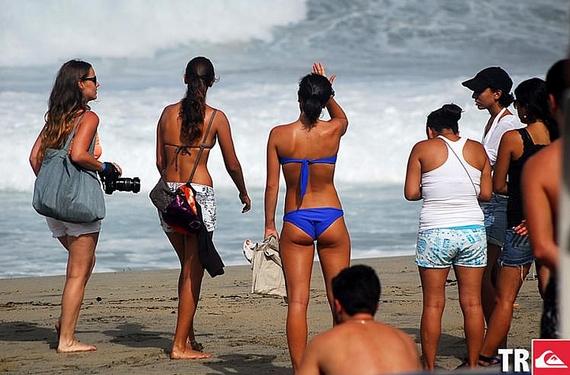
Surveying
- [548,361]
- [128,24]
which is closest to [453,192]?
[548,361]

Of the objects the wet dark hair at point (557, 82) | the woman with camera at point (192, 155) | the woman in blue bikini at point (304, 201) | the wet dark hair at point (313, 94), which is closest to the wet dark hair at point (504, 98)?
the woman in blue bikini at point (304, 201)

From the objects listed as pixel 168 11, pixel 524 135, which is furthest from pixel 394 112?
pixel 524 135

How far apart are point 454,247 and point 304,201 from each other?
2.70 ft

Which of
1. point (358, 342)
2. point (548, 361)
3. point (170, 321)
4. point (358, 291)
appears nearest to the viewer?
point (358, 342)

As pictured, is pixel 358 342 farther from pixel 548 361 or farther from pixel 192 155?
pixel 192 155

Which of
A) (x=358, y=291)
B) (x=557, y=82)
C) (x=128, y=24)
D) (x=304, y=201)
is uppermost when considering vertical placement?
(x=128, y=24)

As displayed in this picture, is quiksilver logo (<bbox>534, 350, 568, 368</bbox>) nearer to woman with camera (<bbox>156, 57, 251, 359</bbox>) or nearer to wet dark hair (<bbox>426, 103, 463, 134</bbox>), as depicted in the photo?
wet dark hair (<bbox>426, 103, 463, 134</bbox>)

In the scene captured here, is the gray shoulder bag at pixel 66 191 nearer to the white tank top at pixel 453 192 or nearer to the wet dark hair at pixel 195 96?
the wet dark hair at pixel 195 96

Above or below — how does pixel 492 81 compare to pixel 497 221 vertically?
above

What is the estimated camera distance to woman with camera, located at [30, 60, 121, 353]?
699 cm

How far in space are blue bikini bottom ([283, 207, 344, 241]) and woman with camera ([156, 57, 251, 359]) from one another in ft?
2.77

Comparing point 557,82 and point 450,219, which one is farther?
point 450,219

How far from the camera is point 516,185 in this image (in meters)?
6.21

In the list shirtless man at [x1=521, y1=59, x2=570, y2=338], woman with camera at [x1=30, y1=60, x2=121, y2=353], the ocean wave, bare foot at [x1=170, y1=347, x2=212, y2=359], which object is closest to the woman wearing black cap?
bare foot at [x1=170, y1=347, x2=212, y2=359]
